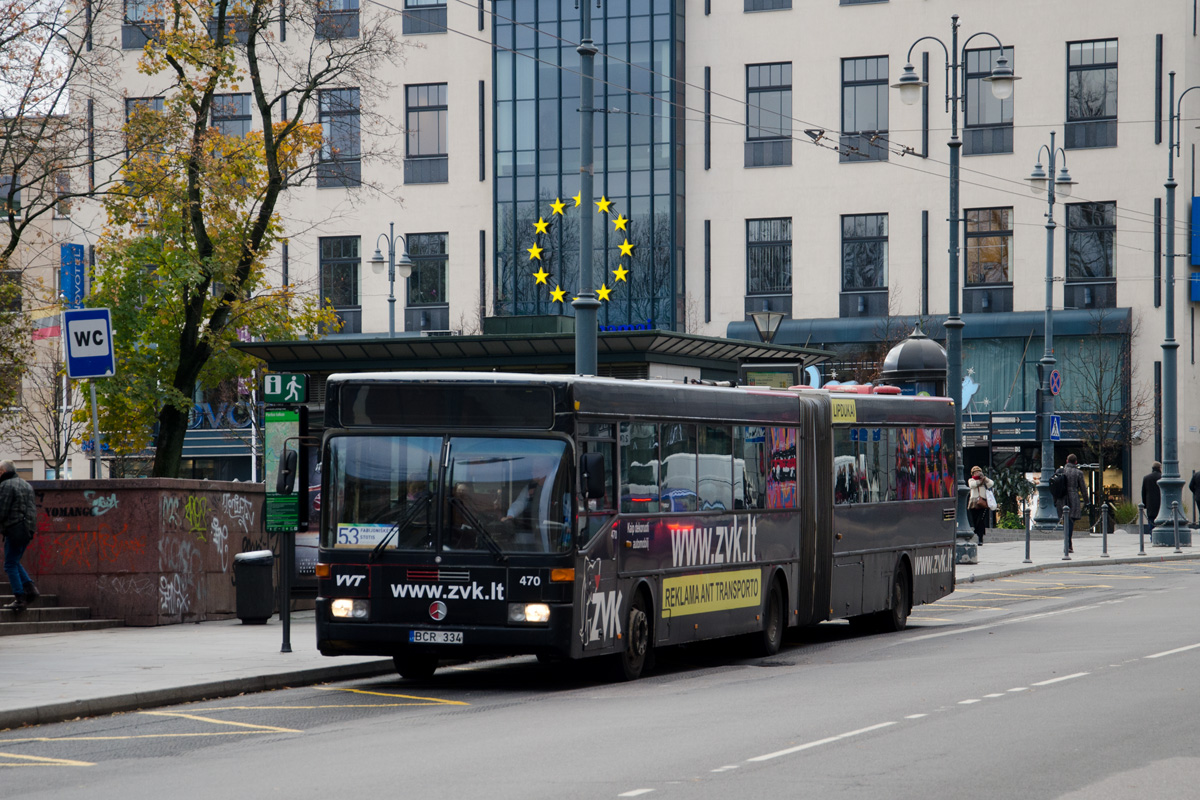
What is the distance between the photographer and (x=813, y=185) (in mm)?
53875

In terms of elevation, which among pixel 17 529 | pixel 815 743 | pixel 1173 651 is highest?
pixel 17 529

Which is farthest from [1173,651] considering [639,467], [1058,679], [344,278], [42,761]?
[344,278]

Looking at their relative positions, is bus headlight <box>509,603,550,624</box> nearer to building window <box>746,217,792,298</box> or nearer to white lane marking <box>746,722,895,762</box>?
white lane marking <box>746,722,895,762</box>

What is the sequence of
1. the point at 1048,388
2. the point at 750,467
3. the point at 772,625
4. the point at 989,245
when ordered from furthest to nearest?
the point at 989,245 < the point at 1048,388 < the point at 772,625 < the point at 750,467

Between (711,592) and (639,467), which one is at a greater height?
(639,467)

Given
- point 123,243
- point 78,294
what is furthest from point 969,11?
point 78,294

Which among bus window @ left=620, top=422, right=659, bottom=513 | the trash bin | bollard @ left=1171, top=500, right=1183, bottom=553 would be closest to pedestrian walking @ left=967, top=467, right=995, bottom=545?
bollard @ left=1171, top=500, right=1183, bottom=553

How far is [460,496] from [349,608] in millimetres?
1370

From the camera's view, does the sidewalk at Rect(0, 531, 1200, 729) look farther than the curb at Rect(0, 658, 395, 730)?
Yes

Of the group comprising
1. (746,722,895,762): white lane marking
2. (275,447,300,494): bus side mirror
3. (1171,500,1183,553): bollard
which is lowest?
(1171,500,1183,553): bollard

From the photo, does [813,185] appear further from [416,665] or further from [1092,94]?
[416,665]

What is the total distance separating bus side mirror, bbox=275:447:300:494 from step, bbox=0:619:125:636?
4.47 m

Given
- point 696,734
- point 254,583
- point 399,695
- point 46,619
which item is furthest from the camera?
point 254,583

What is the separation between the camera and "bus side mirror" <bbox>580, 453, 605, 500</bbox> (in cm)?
1362
